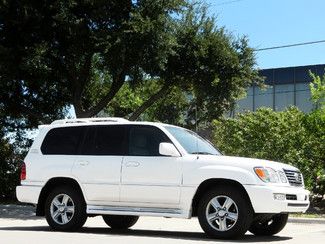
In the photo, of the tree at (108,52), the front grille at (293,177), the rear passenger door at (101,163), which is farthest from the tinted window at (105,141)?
the tree at (108,52)

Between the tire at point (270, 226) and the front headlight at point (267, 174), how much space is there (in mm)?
1260

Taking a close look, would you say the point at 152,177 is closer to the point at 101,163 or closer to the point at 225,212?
the point at 101,163

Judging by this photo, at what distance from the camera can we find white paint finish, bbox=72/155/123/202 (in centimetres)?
1159

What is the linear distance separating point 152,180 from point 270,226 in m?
2.42

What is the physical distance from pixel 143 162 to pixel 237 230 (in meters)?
2.09

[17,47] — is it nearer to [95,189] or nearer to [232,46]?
[232,46]

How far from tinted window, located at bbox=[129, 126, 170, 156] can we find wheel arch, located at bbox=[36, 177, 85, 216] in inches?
50.0

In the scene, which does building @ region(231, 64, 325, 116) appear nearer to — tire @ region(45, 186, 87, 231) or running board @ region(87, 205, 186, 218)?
tire @ region(45, 186, 87, 231)

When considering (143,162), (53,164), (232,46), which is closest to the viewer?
(143,162)

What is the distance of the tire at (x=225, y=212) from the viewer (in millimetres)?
10508

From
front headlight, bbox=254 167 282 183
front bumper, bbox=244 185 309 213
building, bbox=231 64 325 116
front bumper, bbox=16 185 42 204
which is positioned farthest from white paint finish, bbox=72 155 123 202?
building, bbox=231 64 325 116

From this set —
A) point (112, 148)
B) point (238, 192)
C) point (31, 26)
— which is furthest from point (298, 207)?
point (31, 26)

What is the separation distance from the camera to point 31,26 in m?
21.8

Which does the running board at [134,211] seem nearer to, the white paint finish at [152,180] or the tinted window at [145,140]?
the white paint finish at [152,180]
